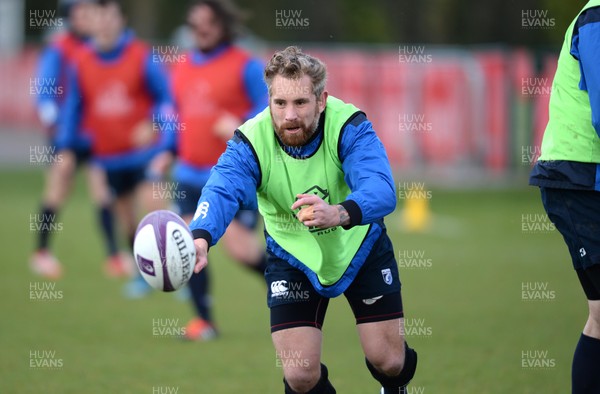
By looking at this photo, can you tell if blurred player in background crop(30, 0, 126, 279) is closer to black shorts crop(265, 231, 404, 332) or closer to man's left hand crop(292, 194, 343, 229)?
black shorts crop(265, 231, 404, 332)

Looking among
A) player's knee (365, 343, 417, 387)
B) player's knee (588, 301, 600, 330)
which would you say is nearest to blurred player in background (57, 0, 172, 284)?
player's knee (365, 343, 417, 387)

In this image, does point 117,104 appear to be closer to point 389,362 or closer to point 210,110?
point 210,110

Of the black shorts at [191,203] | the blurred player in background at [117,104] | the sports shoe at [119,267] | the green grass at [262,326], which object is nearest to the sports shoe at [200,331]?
the green grass at [262,326]

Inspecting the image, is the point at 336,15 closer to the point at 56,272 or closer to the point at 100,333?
the point at 56,272

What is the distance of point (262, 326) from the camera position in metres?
9.26

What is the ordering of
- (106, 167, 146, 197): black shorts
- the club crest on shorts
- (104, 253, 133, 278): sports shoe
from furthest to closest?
(104, 253, 133, 278): sports shoe < (106, 167, 146, 197): black shorts < the club crest on shorts

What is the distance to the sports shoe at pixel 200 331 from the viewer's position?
8.61m

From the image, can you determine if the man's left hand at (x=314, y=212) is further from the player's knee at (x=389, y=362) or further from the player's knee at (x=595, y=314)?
the player's knee at (x=595, y=314)

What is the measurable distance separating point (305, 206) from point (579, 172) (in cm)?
137

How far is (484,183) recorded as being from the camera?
2083cm

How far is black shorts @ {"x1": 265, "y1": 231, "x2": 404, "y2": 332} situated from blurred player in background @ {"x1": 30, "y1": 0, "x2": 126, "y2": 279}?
20.7 ft

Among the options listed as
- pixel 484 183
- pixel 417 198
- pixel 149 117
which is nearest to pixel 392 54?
pixel 484 183

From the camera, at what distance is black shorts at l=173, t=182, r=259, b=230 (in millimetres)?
8633

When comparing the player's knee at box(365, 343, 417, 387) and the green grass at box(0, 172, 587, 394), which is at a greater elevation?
the player's knee at box(365, 343, 417, 387)
